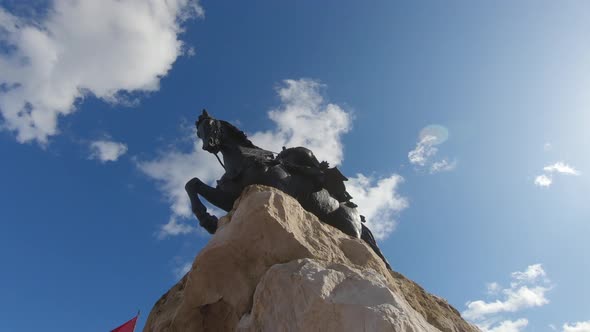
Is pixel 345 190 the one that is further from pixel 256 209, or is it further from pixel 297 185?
pixel 256 209

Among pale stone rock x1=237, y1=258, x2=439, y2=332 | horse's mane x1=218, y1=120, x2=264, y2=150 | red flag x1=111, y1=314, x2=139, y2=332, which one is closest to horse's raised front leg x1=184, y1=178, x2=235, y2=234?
horse's mane x1=218, y1=120, x2=264, y2=150

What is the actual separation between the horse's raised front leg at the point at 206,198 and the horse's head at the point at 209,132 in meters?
0.48

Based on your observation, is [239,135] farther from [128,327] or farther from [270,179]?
[128,327]

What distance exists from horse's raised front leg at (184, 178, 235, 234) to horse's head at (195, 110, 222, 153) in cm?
48

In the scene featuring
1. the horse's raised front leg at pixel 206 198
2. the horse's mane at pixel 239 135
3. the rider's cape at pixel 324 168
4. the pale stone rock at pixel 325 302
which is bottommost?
the pale stone rock at pixel 325 302

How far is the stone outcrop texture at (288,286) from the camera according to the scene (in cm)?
264

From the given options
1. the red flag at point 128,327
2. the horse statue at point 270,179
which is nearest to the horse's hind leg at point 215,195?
the horse statue at point 270,179

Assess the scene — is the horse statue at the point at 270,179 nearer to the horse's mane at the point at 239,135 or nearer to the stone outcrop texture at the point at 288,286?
the horse's mane at the point at 239,135

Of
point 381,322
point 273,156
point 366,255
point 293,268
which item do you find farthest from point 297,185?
point 381,322

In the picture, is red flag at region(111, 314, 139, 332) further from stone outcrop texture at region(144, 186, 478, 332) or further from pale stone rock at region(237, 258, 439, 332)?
pale stone rock at region(237, 258, 439, 332)

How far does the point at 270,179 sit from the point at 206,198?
92 centimetres

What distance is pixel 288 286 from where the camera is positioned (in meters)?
2.98

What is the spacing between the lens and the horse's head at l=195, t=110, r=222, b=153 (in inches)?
224

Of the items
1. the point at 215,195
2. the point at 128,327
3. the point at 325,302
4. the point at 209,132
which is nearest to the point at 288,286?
the point at 325,302
